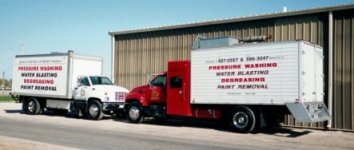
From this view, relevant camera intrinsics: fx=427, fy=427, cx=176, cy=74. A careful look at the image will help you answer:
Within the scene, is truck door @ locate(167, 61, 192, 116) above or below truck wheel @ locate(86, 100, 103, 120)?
above

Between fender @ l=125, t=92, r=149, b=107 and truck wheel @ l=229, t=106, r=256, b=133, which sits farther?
fender @ l=125, t=92, r=149, b=107

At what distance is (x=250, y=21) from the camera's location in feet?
65.8

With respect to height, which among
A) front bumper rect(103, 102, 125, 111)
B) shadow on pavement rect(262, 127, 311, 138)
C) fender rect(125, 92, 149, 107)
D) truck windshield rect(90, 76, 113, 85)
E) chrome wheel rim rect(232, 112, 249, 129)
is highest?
truck windshield rect(90, 76, 113, 85)

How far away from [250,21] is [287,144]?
8.24 m

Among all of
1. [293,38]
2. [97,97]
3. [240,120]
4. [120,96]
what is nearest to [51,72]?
[97,97]

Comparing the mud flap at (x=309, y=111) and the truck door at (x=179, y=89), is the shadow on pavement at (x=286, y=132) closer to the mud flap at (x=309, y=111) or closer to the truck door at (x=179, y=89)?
the mud flap at (x=309, y=111)

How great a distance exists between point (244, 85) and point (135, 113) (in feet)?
18.5

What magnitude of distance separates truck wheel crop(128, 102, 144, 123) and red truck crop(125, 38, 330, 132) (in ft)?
1.10

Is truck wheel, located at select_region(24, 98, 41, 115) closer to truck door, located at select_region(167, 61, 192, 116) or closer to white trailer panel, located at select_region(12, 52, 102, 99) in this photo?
white trailer panel, located at select_region(12, 52, 102, 99)

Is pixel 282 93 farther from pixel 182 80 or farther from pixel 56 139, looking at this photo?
pixel 56 139

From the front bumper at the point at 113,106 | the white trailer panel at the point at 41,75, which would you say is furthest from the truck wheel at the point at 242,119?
the white trailer panel at the point at 41,75

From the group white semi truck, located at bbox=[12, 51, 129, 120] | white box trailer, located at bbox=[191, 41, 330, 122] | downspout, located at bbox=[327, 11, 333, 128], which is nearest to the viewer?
white box trailer, located at bbox=[191, 41, 330, 122]

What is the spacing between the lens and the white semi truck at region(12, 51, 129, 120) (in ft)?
69.1

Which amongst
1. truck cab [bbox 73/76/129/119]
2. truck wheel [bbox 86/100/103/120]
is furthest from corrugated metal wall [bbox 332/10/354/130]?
truck wheel [bbox 86/100/103/120]
